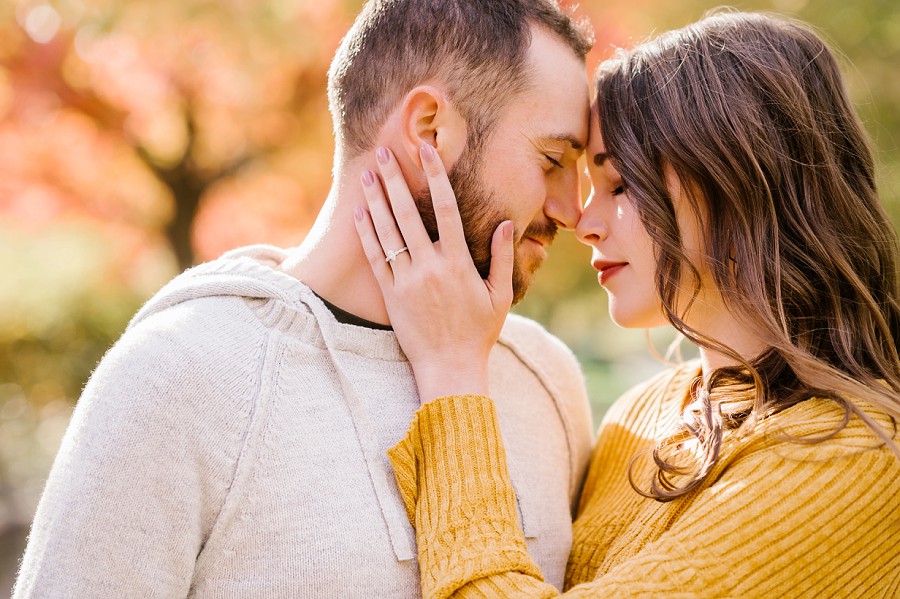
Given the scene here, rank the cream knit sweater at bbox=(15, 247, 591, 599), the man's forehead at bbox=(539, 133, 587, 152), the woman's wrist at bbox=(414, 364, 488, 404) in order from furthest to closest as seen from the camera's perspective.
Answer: the man's forehead at bbox=(539, 133, 587, 152) → the woman's wrist at bbox=(414, 364, 488, 404) → the cream knit sweater at bbox=(15, 247, 591, 599)

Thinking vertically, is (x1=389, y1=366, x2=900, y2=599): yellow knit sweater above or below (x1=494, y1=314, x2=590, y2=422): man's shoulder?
below

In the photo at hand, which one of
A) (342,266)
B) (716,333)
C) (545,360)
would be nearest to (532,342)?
(545,360)

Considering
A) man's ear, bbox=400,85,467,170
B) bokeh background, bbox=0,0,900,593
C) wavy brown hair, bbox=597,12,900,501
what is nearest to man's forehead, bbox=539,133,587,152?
wavy brown hair, bbox=597,12,900,501

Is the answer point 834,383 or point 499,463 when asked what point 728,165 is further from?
point 499,463

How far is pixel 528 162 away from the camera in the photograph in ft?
6.76

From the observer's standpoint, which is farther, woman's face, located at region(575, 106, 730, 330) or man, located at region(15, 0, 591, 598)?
woman's face, located at region(575, 106, 730, 330)

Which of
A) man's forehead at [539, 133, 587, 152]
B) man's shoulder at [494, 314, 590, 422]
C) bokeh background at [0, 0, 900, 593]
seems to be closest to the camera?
man's forehead at [539, 133, 587, 152]

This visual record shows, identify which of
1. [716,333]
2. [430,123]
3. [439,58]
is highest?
[439,58]

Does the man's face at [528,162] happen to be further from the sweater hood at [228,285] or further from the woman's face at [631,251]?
the sweater hood at [228,285]

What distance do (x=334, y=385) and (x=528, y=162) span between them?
76 centimetres

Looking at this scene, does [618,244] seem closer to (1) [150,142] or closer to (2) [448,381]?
(2) [448,381]

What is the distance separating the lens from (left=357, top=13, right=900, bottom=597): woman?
1593 millimetres

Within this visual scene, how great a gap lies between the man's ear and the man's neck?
0.18 m

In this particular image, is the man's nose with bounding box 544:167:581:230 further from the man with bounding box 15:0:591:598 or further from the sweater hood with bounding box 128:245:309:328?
the sweater hood with bounding box 128:245:309:328
